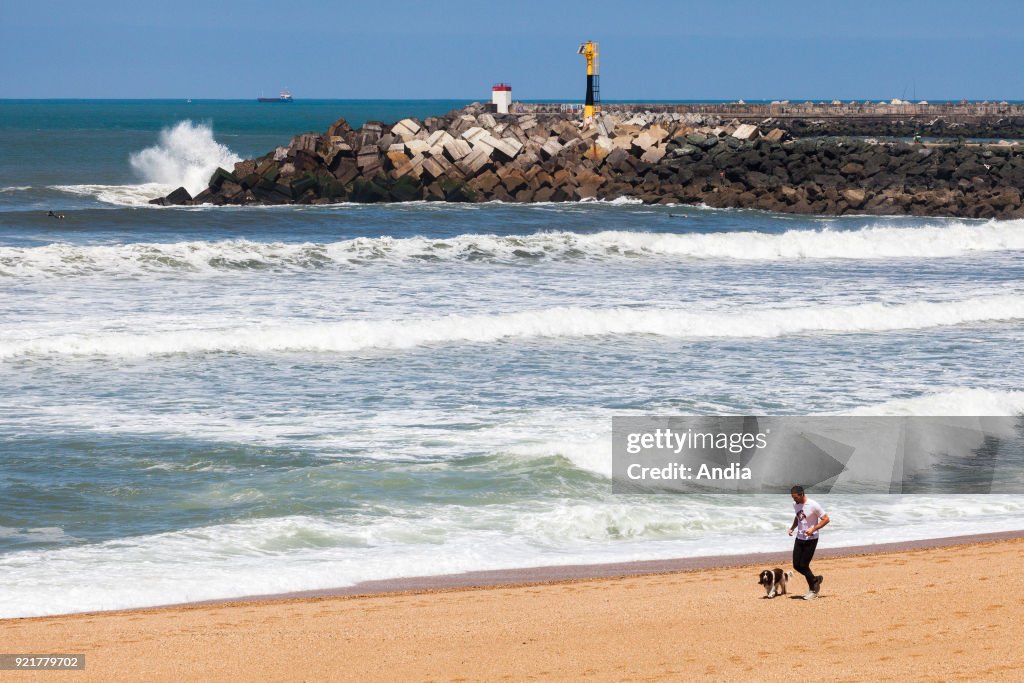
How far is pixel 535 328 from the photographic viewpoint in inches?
648

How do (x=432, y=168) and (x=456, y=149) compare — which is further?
(x=456, y=149)

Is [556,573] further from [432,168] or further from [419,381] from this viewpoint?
[432,168]

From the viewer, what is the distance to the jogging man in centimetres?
730

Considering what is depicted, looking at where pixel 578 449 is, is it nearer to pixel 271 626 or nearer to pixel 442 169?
pixel 271 626

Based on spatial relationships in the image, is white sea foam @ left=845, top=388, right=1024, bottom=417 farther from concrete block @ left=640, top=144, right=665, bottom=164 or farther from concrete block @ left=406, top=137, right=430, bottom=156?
concrete block @ left=640, top=144, right=665, bottom=164

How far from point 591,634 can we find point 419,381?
22.6 ft

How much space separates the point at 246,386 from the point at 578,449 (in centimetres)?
415

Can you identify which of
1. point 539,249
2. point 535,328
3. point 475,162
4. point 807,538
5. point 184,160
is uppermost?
point 184,160

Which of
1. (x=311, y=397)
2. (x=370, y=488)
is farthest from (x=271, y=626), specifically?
(x=311, y=397)

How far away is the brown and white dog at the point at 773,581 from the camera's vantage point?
7.34 meters

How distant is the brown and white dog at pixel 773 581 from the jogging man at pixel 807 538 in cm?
10

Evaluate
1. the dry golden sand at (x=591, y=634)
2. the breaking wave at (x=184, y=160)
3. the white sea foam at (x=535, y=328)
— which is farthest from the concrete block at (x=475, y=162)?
the dry golden sand at (x=591, y=634)

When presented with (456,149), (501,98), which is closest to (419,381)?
(456,149)

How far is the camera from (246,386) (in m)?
13.1
